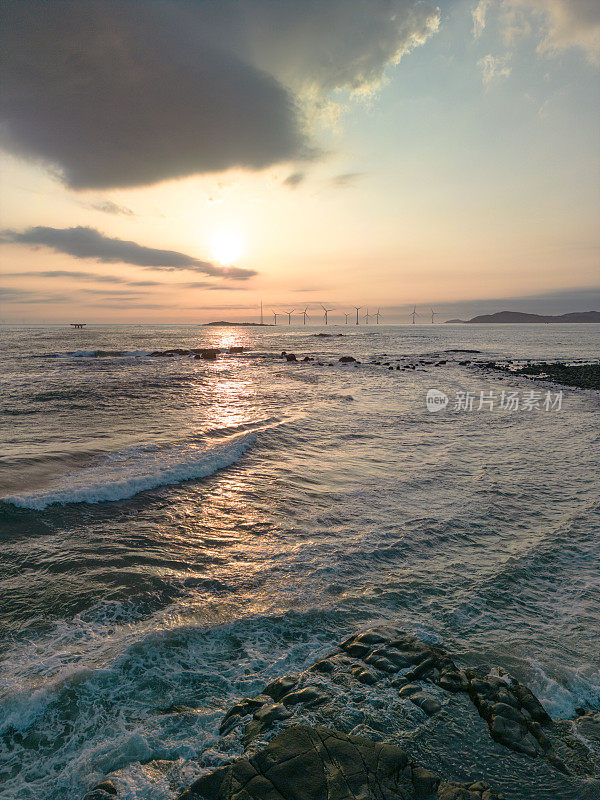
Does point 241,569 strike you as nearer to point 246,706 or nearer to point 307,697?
point 246,706

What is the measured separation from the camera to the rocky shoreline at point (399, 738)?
13.6 feet

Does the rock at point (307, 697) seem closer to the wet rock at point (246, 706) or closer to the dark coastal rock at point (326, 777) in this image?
the wet rock at point (246, 706)

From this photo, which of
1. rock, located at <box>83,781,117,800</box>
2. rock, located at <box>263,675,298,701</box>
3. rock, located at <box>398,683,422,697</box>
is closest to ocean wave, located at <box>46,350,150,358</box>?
rock, located at <box>263,675,298,701</box>

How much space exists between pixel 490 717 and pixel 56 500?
39.3 ft

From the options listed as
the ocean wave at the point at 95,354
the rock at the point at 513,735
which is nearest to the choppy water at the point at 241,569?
the rock at the point at 513,735

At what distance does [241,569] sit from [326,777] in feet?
16.5

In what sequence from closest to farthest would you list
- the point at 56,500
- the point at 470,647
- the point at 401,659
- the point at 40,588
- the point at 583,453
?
the point at 401,659 < the point at 470,647 < the point at 40,588 < the point at 56,500 < the point at 583,453

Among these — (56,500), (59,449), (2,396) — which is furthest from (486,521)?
(2,396)

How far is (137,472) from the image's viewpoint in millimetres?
14477

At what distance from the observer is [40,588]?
26.2 feet

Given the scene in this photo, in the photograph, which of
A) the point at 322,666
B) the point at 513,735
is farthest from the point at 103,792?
the point at 513,735

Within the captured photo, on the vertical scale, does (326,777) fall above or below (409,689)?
above

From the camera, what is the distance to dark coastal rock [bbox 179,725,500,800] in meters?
4.01

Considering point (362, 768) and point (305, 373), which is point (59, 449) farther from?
point (305, 373)
